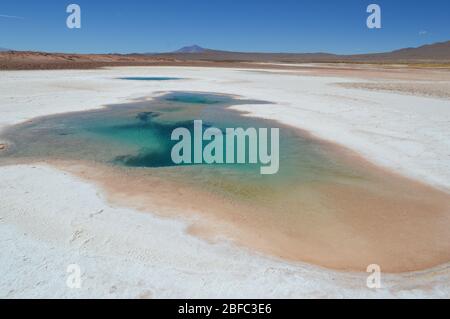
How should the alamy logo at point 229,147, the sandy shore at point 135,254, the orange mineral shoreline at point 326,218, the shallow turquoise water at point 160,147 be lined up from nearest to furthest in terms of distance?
the sandy shore at point 135,254 < the orange mineral shoreline at point 326,218 < the shallow turquoise water at point 160,147 < the alamy logo at point 229,147

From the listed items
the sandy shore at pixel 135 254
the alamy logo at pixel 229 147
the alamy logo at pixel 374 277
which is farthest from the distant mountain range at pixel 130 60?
the alamy logo at pixel 374 277

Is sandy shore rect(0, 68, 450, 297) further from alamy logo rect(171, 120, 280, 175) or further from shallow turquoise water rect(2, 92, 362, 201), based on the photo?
alamy logo rect(171, 120, 280, 175)

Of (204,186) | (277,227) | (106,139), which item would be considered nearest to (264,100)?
(106,139)

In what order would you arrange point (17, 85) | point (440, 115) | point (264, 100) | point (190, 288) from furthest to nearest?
point (17, 85)
point (264, 100)
point (440, 115)
point (190, 288)

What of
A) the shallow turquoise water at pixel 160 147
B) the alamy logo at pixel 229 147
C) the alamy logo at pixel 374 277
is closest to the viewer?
the alamy logo at pixel 374 277

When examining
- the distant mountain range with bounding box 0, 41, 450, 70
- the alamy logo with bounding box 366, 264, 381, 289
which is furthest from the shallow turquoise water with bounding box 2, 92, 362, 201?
the distant mountain range with bounding box 0, 41, 450, 70

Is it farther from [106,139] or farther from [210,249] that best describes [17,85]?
[210,249]

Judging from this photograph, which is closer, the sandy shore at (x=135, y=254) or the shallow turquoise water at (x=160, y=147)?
the sandy shore at (x=135, y=254)

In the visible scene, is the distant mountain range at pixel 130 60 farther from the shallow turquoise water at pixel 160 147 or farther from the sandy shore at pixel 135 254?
the sandy shore at pixel 135 254

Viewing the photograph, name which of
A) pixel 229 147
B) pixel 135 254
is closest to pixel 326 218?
pixel 135 254
